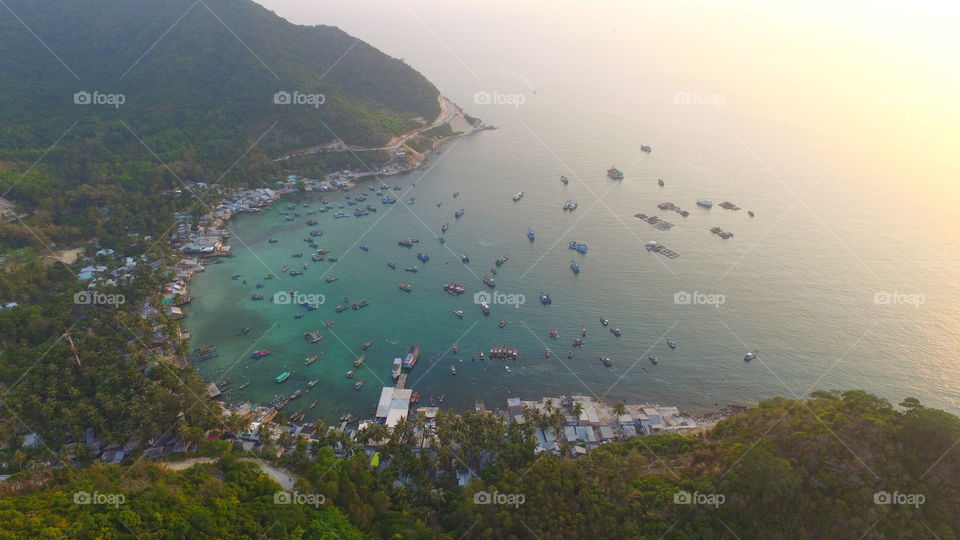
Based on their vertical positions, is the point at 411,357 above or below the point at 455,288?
below

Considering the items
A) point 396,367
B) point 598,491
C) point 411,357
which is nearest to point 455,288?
point 411,357

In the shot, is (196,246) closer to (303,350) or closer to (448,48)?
(303,350)

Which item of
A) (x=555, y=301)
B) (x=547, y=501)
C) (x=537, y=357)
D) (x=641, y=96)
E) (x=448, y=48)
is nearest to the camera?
(x=547, y=501)

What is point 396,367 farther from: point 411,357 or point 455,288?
point 455,288

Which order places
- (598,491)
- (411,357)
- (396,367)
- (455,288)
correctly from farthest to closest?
(455,288) → (411,357) → (396,367) → (598,491)

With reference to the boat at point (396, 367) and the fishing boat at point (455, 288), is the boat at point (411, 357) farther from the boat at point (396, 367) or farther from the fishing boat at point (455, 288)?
the fishing boat at point (455, 288)

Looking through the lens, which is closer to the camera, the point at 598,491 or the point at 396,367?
the point at 598,491

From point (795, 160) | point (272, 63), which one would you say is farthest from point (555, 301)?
point (272, 63)
